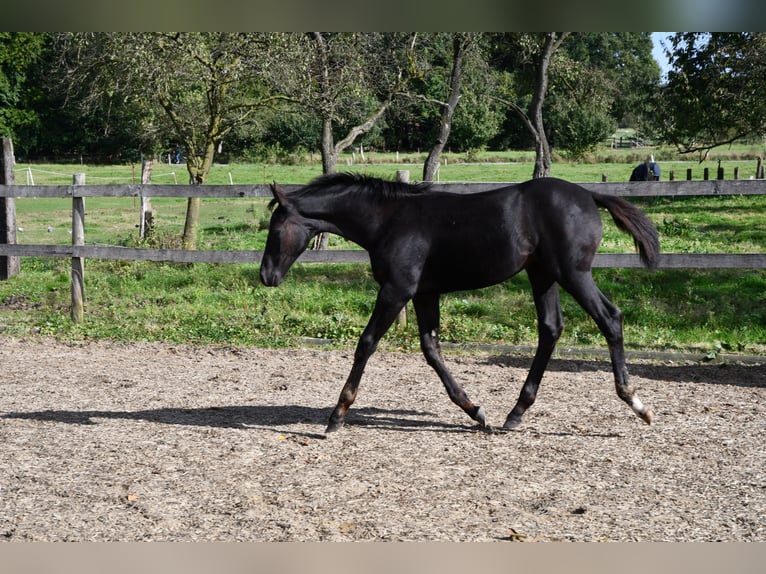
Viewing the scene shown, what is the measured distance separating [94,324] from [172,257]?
4.13 ft

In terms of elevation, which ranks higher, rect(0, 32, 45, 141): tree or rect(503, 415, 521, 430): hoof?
rect(0, 32, 45, 141): tree

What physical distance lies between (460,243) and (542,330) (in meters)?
0.86

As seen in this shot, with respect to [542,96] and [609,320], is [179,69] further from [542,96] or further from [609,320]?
[542,96]

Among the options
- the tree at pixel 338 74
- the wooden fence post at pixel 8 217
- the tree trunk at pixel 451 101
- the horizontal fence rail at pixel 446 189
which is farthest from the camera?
the tree trunk at pixel 451 101

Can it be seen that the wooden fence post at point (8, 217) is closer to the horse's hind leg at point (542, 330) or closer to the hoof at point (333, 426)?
the hoof at point (333, 426)

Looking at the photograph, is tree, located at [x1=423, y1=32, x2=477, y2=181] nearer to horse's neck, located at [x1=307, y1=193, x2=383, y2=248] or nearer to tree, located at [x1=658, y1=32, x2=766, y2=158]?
tree, located at [x1=658, y1=32, x2=766, y2=158]

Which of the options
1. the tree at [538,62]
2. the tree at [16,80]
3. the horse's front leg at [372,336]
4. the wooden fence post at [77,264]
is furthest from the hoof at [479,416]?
the tree at [16,80]

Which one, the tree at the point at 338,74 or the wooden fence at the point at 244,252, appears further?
the tree at the point at 338,74

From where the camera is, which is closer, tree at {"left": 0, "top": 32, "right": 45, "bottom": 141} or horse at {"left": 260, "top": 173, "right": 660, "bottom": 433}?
horse at {"left": 260, "top": 173, "right": 660, "bottom": 433}

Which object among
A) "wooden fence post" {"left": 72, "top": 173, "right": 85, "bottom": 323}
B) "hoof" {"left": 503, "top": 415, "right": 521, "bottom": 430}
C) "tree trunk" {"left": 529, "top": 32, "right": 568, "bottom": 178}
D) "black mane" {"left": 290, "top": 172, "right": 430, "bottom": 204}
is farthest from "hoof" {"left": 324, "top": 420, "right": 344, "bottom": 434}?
"tree trunk" {"left": 529, "top": 32, "right": 568, "bottom": 178}

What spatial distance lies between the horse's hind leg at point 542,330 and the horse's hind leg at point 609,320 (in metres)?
0.32

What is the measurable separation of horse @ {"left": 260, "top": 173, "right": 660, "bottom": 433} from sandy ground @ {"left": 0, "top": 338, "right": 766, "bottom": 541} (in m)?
0.49

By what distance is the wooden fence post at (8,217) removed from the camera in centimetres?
1166

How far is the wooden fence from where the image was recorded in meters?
8.14
